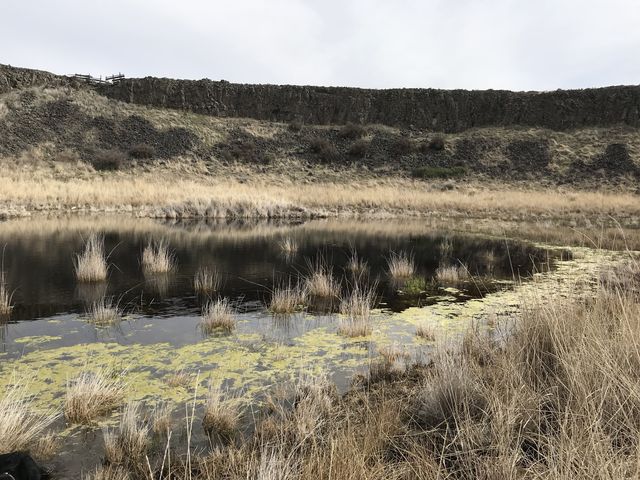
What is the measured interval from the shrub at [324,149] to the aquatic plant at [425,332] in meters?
38.7

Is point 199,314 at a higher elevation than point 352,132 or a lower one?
lower

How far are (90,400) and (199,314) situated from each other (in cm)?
348

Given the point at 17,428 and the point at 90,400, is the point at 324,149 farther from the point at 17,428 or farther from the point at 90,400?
the point at 17,428

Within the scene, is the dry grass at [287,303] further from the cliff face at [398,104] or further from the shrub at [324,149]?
the cliff face at [398,104]

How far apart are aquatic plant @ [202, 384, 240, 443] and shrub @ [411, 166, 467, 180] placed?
39.1 m

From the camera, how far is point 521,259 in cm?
1366

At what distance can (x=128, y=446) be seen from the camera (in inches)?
136

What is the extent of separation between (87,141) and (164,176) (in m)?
8.84

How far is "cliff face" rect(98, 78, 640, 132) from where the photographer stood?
163 feet

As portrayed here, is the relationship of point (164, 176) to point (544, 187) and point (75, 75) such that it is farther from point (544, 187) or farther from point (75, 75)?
point (544, 187)

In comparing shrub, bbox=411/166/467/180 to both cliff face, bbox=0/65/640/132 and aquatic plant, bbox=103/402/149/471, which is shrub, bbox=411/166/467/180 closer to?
cliff face, bbox=0/65/640/132

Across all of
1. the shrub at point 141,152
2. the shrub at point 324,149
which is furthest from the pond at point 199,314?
the shrub at point 324,149

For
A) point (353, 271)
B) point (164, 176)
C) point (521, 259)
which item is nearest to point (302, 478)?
point (353, 271)

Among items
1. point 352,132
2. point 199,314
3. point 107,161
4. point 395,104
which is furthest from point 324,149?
point 199,314
